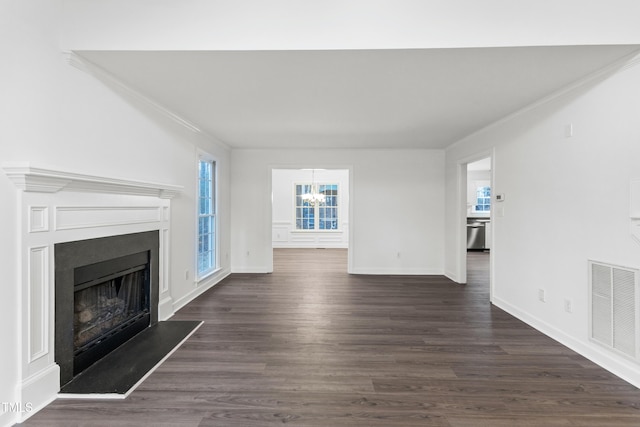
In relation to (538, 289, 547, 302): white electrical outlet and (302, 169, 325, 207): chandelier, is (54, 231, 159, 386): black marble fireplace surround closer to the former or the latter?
(538, 289, 547, 302): white electrical outlet

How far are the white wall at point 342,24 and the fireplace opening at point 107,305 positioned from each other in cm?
168

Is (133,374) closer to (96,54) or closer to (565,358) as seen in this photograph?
(96,54)

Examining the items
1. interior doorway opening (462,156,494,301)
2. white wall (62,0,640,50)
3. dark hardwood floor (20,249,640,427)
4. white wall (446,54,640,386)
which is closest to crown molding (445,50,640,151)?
white wall (446,54,640,386)

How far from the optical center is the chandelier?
32.2 ft

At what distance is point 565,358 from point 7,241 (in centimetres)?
402

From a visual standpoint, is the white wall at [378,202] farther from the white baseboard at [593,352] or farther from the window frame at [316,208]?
the window frame at [316,208]

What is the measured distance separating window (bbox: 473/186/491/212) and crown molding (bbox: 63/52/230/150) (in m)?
8.75

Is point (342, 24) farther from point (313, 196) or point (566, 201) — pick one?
point (313, 196)

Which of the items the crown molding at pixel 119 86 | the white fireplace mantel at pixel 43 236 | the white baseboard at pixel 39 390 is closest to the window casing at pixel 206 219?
the crown molding at pixel 119 86

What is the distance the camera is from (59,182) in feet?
6.44

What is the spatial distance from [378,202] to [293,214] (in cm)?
485

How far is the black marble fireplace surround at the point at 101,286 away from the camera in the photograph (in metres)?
2.11

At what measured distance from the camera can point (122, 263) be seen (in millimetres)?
2764

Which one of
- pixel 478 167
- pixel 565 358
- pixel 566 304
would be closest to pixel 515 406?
pixel 565 358
